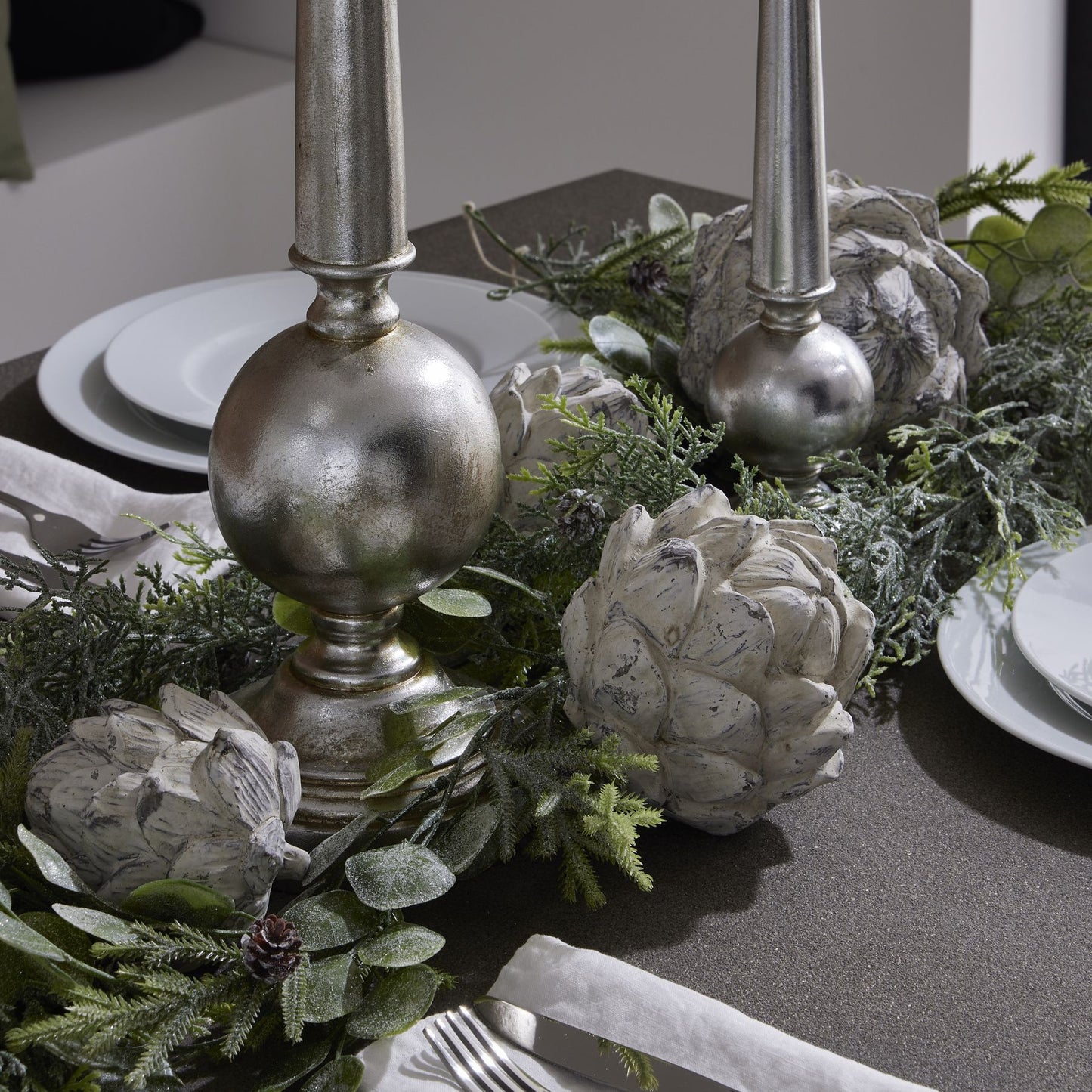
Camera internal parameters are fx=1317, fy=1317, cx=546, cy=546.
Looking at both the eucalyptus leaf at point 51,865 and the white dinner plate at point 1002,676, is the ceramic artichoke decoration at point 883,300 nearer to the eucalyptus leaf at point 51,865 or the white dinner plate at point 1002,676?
the white dinner plate at point 1002,676

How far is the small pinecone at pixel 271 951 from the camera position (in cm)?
36

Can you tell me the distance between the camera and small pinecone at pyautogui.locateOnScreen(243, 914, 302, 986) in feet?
1.17

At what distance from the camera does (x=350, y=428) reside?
0.41 meters

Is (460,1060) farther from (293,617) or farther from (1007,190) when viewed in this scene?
(1007,190)

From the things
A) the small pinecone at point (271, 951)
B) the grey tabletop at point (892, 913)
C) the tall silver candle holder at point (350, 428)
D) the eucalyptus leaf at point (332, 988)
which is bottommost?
the grey tabletop at point (892, 913)

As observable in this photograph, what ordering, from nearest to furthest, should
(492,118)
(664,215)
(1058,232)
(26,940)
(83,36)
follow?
(26,940), (1058,232), (664,215), (83,36), (492,118)

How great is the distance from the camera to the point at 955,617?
22.5 inches

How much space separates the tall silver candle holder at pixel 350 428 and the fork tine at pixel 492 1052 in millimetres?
85

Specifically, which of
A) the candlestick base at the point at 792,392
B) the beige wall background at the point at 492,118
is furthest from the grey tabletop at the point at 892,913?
the beige wall background at the point at 492,118

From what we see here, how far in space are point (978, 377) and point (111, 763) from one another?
0.53 m

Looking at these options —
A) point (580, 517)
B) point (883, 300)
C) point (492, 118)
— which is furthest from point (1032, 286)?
point (492, 118)

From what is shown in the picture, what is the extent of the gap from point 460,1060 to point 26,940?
0.12m

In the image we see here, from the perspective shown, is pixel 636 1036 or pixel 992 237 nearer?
pixel 636 1036

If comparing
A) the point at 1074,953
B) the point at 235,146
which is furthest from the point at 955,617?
the point at 235,146
